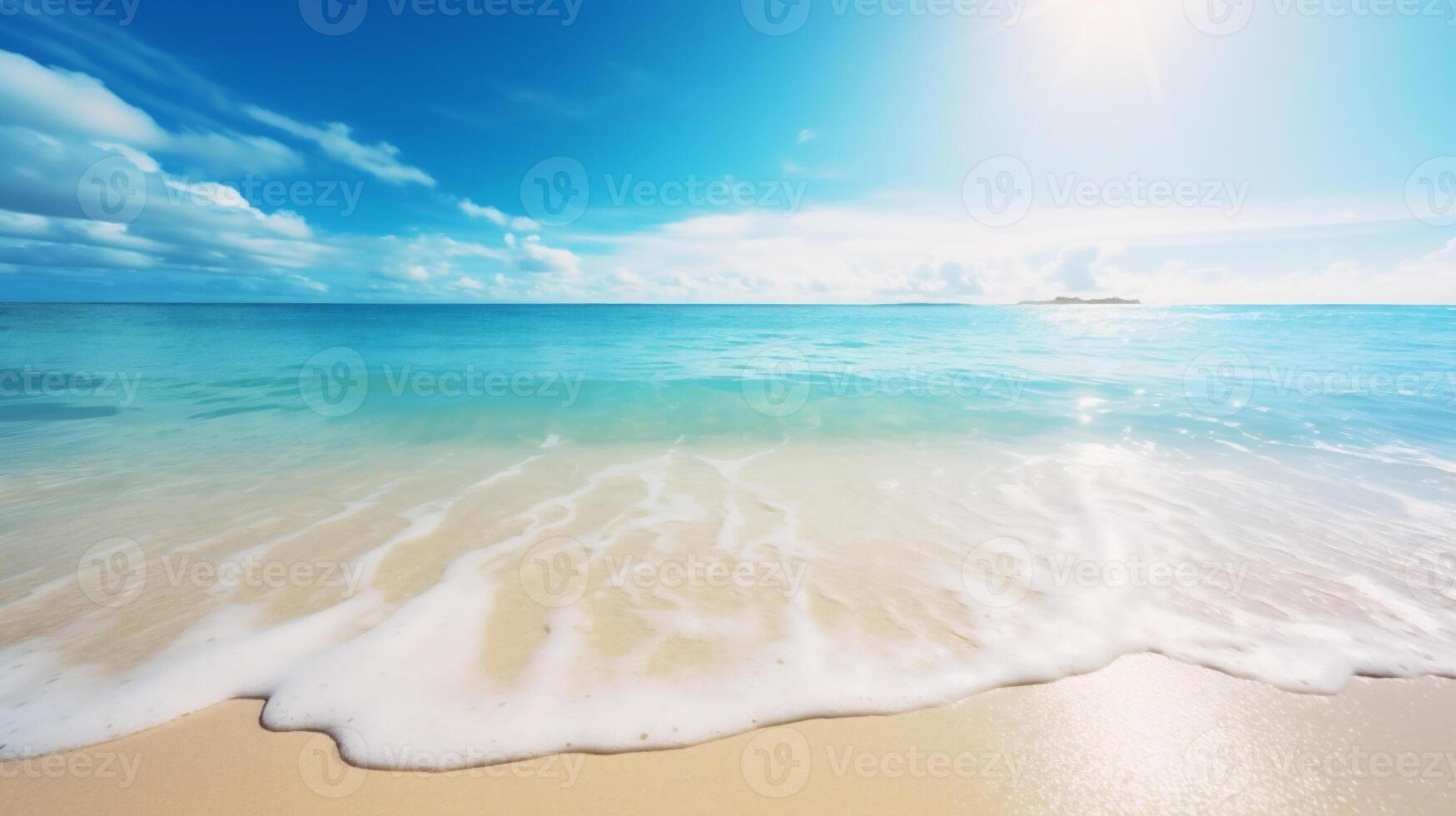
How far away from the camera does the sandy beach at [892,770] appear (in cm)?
255

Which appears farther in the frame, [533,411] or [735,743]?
[533,411]

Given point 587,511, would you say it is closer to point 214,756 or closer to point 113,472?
point 214,756

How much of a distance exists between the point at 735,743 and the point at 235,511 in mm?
7112

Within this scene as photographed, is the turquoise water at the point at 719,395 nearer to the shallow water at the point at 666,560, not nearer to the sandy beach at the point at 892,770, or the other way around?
the shallow water at the point at 666,560

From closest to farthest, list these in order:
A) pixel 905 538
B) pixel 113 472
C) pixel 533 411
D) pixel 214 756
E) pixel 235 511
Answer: pixel 214 756, pixel 905 538, pixel 235 511, pixel 113 472, pixel 533 411

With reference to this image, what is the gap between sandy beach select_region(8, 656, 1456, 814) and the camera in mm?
2553

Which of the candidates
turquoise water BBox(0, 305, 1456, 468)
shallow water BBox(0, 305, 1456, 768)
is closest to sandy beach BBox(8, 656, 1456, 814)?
shallow water BBox(0, 305, 1456, 768)

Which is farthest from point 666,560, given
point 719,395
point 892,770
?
point 719,395

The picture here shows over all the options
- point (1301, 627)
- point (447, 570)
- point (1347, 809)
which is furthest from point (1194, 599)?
point (447, 570)

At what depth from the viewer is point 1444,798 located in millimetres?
2621

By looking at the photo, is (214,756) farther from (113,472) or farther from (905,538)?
(113,472)

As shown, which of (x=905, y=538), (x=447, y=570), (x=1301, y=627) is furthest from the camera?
(x=905, y=538)

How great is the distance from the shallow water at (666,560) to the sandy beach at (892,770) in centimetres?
17

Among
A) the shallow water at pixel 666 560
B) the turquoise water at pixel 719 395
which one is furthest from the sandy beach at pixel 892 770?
the turquoise water at pixel 719 395
